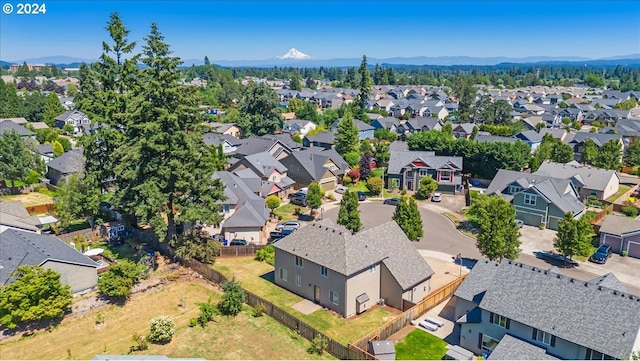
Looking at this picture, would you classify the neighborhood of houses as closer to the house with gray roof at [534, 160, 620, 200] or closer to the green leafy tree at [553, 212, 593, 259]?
the house with gray roof at [534, 160, 620, 200]

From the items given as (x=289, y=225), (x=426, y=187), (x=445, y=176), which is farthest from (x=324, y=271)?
(x=445, y=176)

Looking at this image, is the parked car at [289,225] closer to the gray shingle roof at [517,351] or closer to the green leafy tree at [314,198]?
the green leafy tree at [314,198]

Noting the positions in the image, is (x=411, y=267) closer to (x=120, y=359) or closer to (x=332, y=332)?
(x=332, y=332)

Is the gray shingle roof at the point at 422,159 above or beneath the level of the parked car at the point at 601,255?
above

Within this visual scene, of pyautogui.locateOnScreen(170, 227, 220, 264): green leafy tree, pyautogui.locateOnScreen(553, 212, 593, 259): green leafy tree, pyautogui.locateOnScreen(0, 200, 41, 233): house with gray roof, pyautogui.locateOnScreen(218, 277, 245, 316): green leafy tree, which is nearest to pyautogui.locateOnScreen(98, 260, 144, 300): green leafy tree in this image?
pyautogui.locateOnScreen(170, 227, 220, 264): green leafy tree

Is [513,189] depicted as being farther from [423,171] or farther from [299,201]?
[299,201]

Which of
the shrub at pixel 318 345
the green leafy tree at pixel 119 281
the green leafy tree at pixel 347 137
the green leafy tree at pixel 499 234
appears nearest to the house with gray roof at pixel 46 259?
the green leafy tree at pixel 119 281
